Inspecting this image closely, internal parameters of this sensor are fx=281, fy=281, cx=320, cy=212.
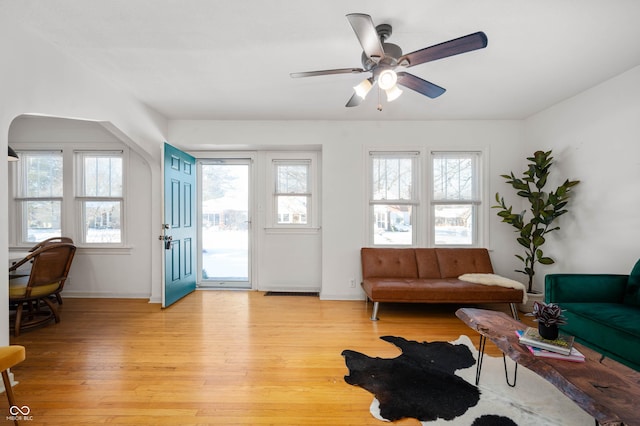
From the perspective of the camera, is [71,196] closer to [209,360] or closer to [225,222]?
[225,222]

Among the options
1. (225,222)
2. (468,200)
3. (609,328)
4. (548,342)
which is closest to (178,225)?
(225,222)

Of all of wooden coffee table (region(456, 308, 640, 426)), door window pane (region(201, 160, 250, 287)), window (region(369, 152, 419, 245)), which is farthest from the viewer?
door window pane (region(201, 160, 250, 287))

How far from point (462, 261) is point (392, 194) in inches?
52.0

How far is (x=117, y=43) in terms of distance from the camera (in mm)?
2246

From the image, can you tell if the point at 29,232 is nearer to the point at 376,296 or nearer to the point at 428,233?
the point at 376,296

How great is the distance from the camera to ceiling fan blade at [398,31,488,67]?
5.09 feet

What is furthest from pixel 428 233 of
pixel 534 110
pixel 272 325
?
pixel 272 325

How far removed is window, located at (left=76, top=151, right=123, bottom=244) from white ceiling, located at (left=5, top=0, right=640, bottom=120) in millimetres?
1524

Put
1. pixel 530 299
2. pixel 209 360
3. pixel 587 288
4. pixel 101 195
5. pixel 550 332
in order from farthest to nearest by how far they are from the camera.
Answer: pixel 101 195
pixel 530 299
pixel 587 288
pixel 209 360
pixel 550 332

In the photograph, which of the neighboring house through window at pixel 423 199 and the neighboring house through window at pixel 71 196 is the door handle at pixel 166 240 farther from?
the neighboring house through window at pixel 423 199

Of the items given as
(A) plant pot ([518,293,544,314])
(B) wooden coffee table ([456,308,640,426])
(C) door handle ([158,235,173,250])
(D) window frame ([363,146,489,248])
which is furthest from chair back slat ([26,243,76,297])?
(A) plant pot ([518,293,544,314])

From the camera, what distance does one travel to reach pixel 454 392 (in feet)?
6.30

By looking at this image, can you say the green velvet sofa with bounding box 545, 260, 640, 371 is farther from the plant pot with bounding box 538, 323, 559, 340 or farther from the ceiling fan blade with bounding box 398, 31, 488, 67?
the ceiling fan blade with bounding box 398, 31, 488, 67

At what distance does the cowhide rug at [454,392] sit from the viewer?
1.69 metres
